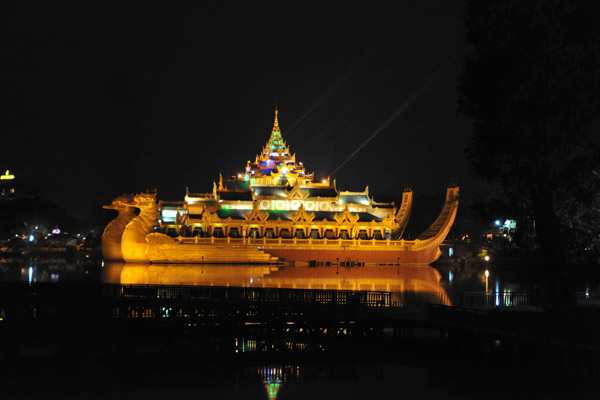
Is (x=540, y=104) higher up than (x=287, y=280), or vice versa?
(x=540, y=104)

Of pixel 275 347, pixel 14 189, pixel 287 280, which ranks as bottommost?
pixel 275 347

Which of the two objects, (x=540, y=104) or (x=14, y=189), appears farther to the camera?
(x=14, y=189)

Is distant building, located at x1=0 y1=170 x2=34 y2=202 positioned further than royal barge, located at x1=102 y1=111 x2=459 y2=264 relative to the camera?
Yes

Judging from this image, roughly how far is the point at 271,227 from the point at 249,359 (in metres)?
45.0

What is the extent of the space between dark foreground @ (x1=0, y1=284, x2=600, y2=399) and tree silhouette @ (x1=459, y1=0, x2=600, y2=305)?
1695 millimetres

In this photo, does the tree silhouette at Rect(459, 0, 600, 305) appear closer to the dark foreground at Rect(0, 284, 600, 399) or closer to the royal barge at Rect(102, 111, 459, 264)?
the dark foreground at Rect(0, 284, 600, 399)

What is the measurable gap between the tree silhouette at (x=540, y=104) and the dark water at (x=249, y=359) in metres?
2.23

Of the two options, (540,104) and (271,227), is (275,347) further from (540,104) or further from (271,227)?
(271,227)

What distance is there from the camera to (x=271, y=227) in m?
60.4

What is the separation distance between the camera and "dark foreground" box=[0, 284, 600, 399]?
12758 mm

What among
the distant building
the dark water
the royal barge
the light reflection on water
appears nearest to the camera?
the dark water

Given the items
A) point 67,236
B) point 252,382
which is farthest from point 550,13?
point 67,236

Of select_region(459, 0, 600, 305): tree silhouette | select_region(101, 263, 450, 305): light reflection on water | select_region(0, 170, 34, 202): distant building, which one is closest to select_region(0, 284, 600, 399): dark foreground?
select_region(459, 0, 600, 305): tree silhouette

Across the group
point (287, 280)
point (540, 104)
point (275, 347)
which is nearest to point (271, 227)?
point (287, 280)
